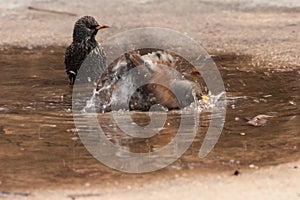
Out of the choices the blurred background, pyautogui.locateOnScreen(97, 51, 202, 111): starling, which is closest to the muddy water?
the blurred background

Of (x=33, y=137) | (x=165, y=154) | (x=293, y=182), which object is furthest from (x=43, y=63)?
(x=293, y=182)

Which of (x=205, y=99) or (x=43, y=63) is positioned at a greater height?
(x=205, y=99)

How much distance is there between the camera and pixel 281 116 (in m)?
5.89

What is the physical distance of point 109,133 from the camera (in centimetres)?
552

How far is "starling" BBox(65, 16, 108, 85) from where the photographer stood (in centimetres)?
738

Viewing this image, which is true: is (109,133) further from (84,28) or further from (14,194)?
(84,28)

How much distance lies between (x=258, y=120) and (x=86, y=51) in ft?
7.32

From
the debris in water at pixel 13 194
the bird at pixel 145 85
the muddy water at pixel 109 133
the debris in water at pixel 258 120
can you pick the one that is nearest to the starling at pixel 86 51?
the muddy water at pixel 109 133

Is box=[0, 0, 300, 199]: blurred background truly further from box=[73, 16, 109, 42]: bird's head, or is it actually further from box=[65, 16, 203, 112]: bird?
box=[73, 16, 109, 42]: bird's head

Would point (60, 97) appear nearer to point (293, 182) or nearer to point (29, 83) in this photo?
point (29, 83)

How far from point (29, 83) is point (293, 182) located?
3647 mm

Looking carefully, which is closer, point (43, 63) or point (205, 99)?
point (205, 99)

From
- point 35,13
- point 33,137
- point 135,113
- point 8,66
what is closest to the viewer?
point 33,137

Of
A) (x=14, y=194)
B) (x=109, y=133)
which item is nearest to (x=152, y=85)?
(x=109, y=133)
